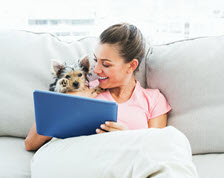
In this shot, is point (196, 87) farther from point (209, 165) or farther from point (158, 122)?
point (209, 165)

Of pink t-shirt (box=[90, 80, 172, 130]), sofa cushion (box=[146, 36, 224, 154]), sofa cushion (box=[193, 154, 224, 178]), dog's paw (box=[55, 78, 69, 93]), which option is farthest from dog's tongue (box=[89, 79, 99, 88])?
sofa cushion (box=[193, 154, 224, 178])

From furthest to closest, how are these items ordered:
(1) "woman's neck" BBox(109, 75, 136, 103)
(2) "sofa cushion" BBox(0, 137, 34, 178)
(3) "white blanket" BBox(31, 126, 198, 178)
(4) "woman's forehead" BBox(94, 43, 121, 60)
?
(1) "woman's neck" BBox(109, 75, 136, 103), (4) "woman's forehead" BBox(94, 43, 121, 60), (2) "sofa cushion" BBox(0, 137, 34, 178), (3) "white blanket" BBox(31, 126, 198, 178)

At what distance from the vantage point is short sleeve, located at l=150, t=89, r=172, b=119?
121 centimetres

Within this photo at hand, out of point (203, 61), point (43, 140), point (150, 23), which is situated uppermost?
point (150, 23)

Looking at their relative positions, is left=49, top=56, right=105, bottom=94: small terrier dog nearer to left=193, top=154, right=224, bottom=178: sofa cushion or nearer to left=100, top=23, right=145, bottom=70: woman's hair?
left=100, top=23, right=145, bottom=70: woman's hair

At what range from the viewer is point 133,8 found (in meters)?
1.73

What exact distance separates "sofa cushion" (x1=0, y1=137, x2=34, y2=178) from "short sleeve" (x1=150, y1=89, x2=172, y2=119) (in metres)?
0.58

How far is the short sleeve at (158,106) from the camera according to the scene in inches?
47.7

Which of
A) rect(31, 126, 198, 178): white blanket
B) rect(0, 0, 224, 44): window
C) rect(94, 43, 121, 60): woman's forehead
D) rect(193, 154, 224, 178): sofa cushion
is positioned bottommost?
rect(193, 154, 224, 178): sofa cushion

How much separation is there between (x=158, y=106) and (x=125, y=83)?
0.62 feet

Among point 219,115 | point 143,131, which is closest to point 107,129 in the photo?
point 143,131

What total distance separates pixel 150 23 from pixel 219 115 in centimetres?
85

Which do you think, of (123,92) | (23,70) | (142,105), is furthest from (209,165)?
(23,70)

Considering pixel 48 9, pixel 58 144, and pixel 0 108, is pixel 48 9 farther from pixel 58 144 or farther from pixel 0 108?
pixel 58 144
